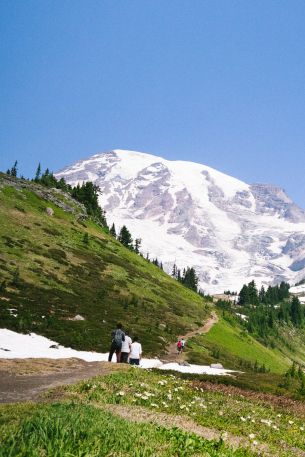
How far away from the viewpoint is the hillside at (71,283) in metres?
50.4

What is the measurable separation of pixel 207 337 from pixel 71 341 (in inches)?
1844

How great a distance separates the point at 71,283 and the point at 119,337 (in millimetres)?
45417

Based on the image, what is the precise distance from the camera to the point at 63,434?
757cm

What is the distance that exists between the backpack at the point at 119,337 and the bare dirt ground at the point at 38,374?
8.07 feet

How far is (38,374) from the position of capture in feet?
74.3

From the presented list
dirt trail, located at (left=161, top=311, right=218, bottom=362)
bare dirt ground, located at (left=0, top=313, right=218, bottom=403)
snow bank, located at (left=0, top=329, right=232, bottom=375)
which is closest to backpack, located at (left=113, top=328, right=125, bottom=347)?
bare dirt ground, located at (left=0, top=313, right=218, bottom=403)

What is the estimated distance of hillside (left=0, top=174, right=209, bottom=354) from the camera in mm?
50447

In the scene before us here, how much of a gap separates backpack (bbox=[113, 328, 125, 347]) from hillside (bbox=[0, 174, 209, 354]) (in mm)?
13138

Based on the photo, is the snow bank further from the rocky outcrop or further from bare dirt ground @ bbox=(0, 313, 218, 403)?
the rocky outcrop

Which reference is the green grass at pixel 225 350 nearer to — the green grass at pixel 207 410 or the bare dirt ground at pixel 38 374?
the bare dirt ground at pixel 38 374

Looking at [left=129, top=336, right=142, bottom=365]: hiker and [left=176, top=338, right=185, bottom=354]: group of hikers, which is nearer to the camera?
[left=129, top=336, right=142, bottom=365]: hiker

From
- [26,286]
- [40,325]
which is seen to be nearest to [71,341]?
[40,325]

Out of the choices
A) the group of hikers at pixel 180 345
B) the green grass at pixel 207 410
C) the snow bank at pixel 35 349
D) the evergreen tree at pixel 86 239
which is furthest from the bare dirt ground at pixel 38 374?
the evergreen tree at pixel 86 239

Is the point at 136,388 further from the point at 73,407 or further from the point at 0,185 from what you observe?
the point at 0,185
